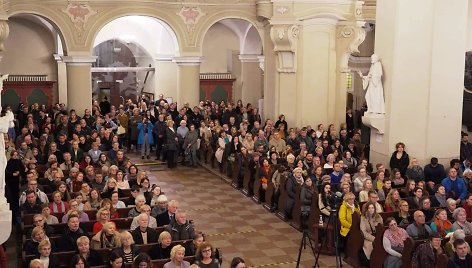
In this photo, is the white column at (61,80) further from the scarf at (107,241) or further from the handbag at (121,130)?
the scarf at (107,241)

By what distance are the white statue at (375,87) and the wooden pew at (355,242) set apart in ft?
12.7

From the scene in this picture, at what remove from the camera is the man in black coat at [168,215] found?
9.13 metres

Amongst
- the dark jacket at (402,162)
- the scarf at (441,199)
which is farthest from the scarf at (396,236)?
the dark jacket at (402,162)

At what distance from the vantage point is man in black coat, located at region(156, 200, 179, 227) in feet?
30.0

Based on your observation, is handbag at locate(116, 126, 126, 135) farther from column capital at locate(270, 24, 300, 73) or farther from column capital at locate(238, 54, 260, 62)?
column capital at locate(238, 54, 260, 62)

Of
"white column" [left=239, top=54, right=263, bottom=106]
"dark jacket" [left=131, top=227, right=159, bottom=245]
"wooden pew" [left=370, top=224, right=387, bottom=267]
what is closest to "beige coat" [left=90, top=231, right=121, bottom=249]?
"dark jacket" [left=131, top=227, right=159, bottom=245]

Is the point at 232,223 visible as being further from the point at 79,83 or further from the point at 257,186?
the point at 79,83

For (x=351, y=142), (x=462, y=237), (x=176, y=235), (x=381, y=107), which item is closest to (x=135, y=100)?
(x=351, y=142)

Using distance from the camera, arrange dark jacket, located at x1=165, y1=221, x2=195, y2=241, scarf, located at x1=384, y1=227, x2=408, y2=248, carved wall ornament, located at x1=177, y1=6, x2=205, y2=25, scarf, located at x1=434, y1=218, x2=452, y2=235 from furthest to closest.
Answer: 1. carved wall ornament, located at x1=177, y1=6, x2=205, y2=25
2. scarf, located at x1=434, y1=218, x2=452, y2=235
3. scarf, located at x1=384, y1=227, x2=408, y2=248
4. dark jacket, located at x1=165, y1=221, x2=195, y2=241

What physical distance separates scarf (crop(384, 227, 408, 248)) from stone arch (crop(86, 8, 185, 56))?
1164cm

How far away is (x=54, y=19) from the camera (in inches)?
695

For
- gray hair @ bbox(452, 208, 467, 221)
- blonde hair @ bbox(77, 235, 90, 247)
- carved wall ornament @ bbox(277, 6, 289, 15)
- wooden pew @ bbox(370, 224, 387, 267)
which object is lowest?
wooden pew @ bbox(370, 224, 387, 267)

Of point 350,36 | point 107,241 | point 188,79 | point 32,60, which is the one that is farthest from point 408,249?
point 32,60

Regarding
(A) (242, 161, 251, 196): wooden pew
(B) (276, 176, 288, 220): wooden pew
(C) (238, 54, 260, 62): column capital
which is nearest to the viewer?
(B) (276, 176, 288, 220): wooden pew
